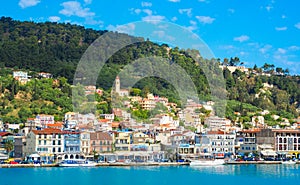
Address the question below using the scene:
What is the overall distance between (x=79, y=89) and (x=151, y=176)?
2617cm

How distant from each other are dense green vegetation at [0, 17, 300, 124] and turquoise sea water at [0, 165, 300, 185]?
56.8ft

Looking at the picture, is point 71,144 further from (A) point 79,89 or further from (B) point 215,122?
(A) point 79,89

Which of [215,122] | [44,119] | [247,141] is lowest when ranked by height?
[247,141]

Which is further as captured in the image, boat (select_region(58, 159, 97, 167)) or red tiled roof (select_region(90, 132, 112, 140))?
red tiled roof (select_region(90, 132, 112, 140))

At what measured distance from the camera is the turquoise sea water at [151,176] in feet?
85.0

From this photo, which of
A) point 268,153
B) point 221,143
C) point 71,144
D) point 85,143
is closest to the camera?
point 71,144

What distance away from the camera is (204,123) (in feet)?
164

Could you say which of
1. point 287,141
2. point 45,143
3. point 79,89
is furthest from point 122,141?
point 79,89

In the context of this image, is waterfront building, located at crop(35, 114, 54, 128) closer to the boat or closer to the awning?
the boat

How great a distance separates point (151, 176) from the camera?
27.8 meters

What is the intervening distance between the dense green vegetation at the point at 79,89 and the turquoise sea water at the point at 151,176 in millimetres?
17309

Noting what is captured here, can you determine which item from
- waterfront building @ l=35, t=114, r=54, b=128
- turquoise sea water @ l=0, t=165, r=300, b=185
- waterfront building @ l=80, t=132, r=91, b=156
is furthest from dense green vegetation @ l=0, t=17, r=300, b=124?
turquoise sea water @ l=0, t=165, r=300, b=185

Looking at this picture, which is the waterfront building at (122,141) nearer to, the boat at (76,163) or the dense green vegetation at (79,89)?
the boat at (76,163)

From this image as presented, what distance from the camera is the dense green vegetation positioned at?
168 ft
